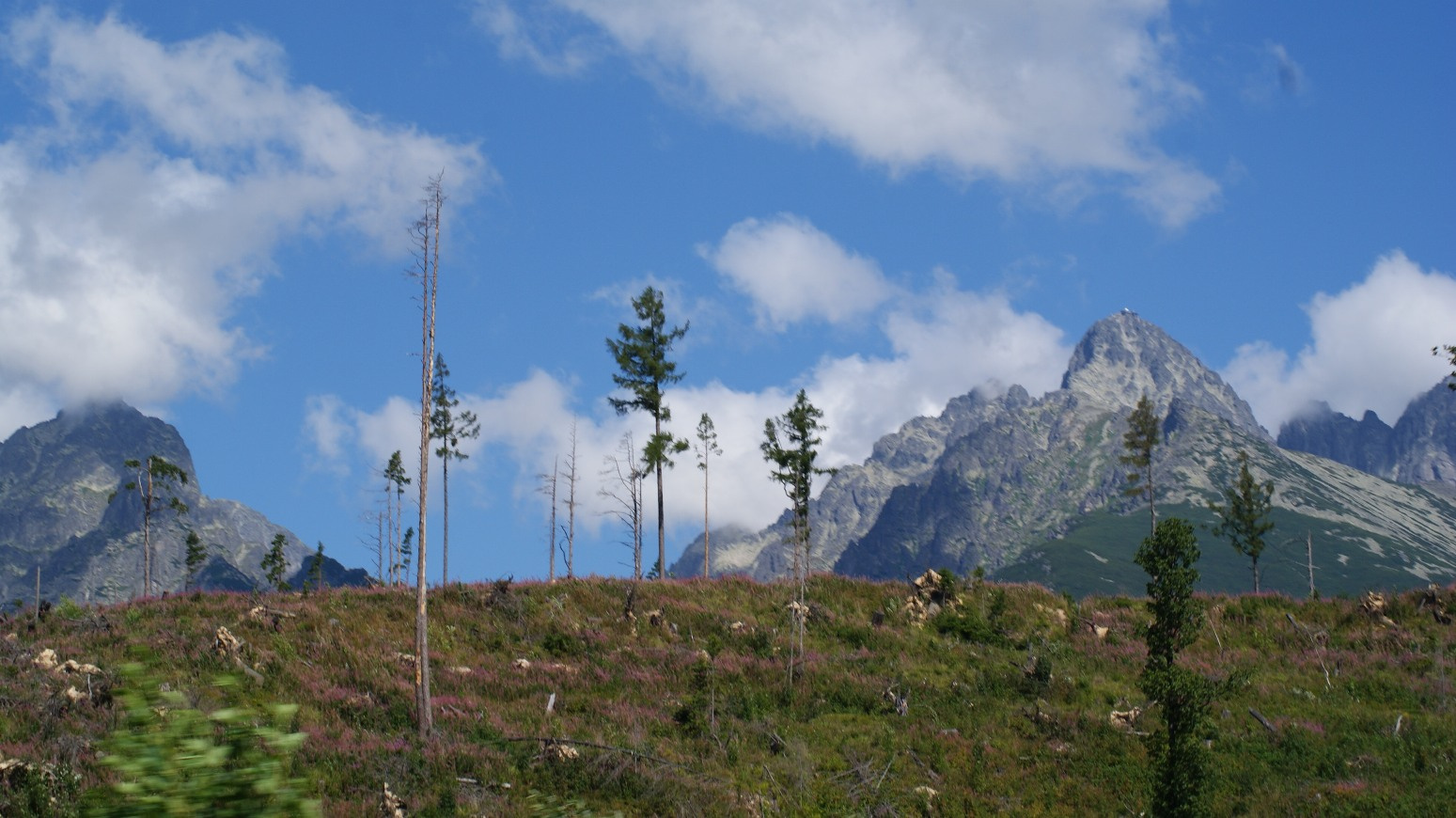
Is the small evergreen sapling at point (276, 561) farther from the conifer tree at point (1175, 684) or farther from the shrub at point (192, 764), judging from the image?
the shrub at point (192, 764)

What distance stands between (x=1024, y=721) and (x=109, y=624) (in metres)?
28.6

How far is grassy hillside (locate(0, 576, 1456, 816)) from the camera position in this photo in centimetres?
2286

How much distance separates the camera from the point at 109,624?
32.0 metres

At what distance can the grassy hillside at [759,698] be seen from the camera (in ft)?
75.0

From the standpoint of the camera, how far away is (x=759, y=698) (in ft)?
100

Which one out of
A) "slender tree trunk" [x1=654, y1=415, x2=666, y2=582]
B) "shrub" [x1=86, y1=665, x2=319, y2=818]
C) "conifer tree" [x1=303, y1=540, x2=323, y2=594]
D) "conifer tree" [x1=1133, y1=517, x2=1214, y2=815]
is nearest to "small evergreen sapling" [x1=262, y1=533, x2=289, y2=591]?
"conifer tree" [x1=303, y1=540, x2=323, y2=594]

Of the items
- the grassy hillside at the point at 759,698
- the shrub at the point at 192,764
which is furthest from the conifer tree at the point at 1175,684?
the shrub at the point at 192,764

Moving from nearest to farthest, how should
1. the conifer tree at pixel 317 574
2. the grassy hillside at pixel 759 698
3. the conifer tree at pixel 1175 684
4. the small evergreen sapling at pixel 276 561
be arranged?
1. the conifer tree at pixel 1175 684
2. the grassy hillside at pixel 759 698
3. the conifer tree at pixel 317 574
4. the small evergreen sapling at pixel 276 561

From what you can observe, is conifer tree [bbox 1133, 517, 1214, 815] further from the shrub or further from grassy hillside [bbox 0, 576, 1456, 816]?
Result: the shrub

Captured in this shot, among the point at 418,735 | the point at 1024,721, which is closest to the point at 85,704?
the point at 418,735

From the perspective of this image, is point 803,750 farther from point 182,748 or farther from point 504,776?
point 182,748

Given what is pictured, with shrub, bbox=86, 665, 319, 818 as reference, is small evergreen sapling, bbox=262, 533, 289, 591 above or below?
above

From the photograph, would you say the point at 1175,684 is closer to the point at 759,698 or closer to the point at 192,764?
the point at 759,698

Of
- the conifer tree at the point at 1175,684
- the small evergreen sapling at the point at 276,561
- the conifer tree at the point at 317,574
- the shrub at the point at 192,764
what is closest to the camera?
the shrub at the point at 192,764
